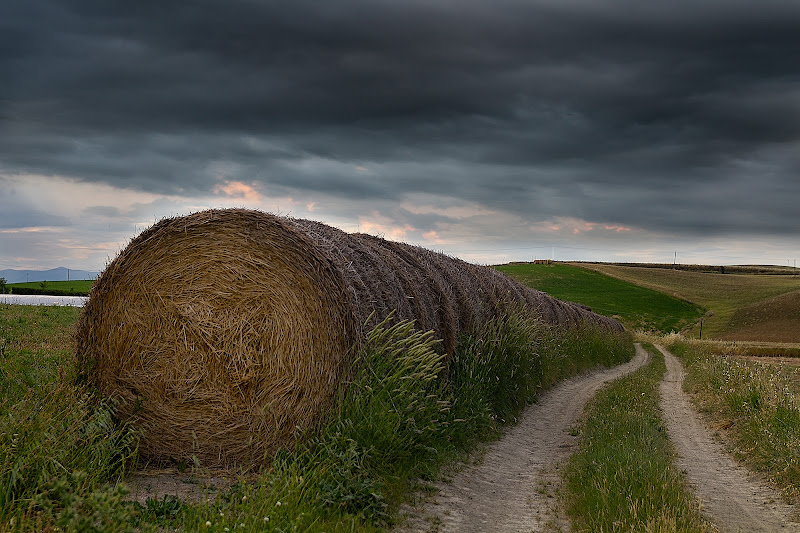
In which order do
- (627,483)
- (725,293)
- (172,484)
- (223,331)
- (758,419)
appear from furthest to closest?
(725,293) → (758,419) → (223,331) → (172,484) → (627,483)

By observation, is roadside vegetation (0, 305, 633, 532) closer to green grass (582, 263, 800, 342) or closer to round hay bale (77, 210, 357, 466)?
round hay bale (77, 210, 357, 466)

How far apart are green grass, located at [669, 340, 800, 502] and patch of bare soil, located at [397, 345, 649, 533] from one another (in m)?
2.63

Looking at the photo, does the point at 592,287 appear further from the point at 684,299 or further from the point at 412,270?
the point at 412,270

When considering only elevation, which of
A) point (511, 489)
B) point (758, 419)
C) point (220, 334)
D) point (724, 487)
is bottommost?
point (724, 487)

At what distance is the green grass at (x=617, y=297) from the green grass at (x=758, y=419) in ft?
163

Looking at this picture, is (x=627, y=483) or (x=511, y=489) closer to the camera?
(x=627, y=483)

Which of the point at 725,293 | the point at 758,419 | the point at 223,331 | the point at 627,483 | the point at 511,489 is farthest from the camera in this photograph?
the point at 725,293

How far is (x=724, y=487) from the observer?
8.18 m

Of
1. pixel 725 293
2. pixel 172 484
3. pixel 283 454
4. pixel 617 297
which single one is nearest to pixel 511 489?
pixel 283 454

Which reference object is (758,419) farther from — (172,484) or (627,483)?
(172,484)

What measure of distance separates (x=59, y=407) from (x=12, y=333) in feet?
35.0

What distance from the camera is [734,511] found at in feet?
23.5

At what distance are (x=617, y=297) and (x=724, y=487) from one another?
2719 inches

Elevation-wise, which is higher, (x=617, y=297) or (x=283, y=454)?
(x=617, y=297)
